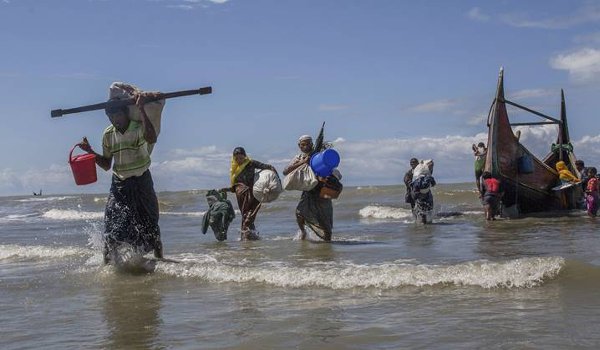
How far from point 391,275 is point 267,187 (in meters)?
4.21

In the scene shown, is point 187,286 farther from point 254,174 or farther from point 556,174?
point 556,174

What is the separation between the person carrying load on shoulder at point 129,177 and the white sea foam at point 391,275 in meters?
0.60

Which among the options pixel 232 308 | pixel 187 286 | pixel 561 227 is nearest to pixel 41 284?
pixel 187 286

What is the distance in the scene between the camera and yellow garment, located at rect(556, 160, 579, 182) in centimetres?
1642

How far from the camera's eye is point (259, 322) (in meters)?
4.44

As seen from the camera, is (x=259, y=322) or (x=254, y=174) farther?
(x=254, y=174)

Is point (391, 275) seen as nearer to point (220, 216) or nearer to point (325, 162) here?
point (325, 162)

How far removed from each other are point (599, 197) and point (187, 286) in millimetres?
11619

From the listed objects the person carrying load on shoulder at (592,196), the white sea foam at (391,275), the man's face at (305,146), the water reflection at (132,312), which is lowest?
the water reflection at (132,312)

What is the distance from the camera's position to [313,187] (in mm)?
8984

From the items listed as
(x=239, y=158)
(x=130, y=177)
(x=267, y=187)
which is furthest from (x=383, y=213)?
(x=130, y=177)

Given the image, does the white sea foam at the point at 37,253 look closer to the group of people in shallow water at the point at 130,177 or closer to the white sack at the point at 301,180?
the group of people in shallow water at the point at 130,177

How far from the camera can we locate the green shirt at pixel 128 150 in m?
6.54

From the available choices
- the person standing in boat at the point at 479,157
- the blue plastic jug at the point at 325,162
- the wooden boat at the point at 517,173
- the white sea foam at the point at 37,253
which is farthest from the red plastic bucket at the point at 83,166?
the person standing in boat at the point at 479,157
